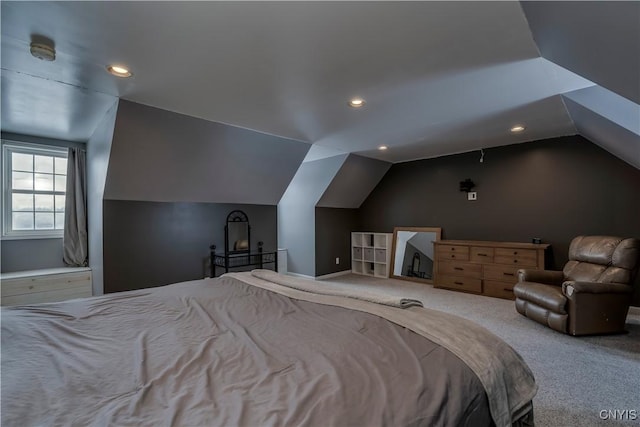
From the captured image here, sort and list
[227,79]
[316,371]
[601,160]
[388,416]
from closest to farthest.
Result: 1. [388,416]
2. [316,371]
3. [227,79]
4. [601,160]

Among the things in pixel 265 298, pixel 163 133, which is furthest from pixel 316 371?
pixel 163 133

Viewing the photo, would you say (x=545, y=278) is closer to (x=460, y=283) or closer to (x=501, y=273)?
(x=501, y=273)

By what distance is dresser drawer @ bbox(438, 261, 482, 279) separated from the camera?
4.91 metres

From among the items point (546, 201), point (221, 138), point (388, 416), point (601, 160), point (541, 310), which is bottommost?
point (541, 310)

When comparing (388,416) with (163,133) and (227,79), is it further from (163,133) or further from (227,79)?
(163,133)

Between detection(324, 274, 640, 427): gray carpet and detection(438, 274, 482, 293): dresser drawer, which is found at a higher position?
detection(438, 274, 482, 293): dresser drawer

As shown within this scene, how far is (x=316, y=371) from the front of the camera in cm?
113

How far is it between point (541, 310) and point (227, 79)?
3.95m

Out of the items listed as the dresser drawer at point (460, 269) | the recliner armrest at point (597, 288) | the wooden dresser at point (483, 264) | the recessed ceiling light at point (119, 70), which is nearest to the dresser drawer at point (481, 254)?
the wooden dresser at point (483, 264)

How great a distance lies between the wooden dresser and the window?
590 cm

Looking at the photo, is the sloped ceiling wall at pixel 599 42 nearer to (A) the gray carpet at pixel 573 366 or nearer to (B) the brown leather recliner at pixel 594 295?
(B) the brown leather recliner at pixel 594 295

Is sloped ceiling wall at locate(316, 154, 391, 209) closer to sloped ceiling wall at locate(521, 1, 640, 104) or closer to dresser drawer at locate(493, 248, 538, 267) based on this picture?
dresser drawer at locate(493, 248, 538, 267)

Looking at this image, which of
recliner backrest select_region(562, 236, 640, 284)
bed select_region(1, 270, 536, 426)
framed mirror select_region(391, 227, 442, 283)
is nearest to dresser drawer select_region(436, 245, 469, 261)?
framed mirror select_region(391, 227, 442, 283)

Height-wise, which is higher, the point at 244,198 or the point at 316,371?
the point at 244,198
